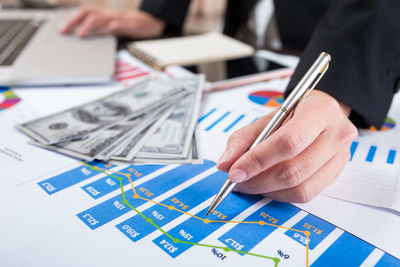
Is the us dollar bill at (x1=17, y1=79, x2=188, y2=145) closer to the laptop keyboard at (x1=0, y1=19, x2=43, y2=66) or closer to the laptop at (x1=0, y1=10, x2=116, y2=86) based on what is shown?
the laptop at (x1=0, y1=10, x2=116, y2=86)

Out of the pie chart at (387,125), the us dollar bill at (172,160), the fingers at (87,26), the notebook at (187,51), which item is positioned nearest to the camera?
the us dollar bill at (172,160)

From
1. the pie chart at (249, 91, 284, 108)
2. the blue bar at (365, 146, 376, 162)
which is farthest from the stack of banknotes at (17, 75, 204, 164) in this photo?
the blue bar at (365, 146, 376, 162)

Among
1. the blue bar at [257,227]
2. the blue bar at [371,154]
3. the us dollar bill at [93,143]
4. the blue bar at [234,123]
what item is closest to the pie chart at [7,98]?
the us dollar bill at [93,143]

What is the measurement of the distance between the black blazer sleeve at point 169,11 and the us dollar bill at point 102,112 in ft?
1.67

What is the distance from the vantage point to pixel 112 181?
442 millimetres

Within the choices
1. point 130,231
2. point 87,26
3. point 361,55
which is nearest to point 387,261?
point 130,231

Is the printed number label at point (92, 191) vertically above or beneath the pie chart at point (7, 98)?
above

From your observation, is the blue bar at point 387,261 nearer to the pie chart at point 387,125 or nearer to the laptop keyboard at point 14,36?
the pie chart at point 387,125

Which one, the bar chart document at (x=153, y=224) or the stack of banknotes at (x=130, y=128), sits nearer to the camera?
the bar chart document at (x=153, y=224)

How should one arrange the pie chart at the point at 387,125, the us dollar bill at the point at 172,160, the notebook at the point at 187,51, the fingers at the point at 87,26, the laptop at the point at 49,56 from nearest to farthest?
the us dollar bill at the point at 172,160 → the pie chart at the point at 387,125 → the laptop at the point at 49,56 → the notebook at the point at 187,51 → the fingers at the point at 87,26

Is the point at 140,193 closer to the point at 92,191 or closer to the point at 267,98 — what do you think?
the point at 92,191

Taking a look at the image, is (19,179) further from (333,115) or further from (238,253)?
(333,115)

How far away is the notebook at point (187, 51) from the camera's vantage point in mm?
857

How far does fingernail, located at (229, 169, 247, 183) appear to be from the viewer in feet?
1.26
